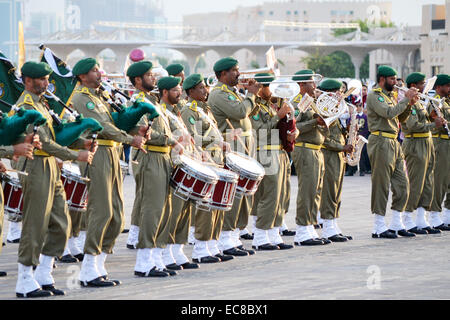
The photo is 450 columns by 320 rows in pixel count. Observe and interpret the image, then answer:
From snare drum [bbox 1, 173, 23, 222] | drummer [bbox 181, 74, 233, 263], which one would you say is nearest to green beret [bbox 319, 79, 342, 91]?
drummer [bbox 181, 74, 233, 263]

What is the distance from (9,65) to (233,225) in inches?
125

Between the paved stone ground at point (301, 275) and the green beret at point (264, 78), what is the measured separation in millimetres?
1964

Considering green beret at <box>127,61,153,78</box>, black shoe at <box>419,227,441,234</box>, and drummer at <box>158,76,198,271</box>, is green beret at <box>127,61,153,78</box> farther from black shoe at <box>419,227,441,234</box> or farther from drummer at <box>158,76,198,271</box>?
black shoe at <box>419,227,441,234</box>

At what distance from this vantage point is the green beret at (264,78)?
12332 mm

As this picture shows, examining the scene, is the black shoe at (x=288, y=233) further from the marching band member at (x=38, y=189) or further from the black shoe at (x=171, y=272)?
the marching band member at (x=38, y=189)

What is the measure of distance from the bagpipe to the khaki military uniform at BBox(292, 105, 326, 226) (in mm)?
4700

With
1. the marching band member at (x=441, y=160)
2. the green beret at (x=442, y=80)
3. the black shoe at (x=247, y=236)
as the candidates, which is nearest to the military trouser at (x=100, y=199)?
the black shoe at (x=247, y=236)

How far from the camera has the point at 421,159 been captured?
47.3ft

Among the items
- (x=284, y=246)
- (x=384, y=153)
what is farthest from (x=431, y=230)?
(x=284, y=246)

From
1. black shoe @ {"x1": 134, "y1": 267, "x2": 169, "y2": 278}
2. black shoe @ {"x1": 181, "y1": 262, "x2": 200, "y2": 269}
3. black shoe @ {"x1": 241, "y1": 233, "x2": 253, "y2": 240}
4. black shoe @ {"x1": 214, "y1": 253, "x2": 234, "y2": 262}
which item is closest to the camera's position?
black shoe @ {"x1": 134, "y1": 267, "x2": 169, "y2": 278}

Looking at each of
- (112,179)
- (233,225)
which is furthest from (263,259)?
(112,179)

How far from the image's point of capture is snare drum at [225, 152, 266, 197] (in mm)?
11578

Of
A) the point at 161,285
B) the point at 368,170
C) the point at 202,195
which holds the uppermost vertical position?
the point at 202,195
